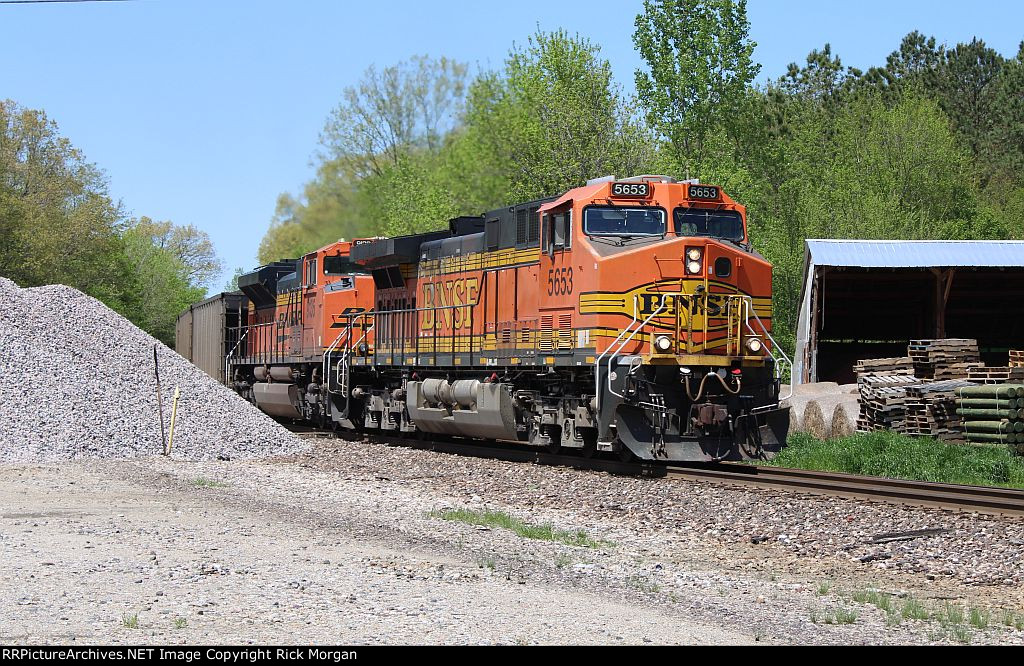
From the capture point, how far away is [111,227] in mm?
64312

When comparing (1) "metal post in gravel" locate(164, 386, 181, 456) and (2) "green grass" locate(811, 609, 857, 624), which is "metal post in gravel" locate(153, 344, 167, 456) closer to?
(1) "metal post in gravel" locate(164, 386, 181, 456)

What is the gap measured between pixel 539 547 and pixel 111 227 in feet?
192

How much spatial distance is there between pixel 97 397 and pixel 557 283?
8790 mm

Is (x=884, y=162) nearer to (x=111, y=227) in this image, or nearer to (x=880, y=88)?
(x=880, y=88)

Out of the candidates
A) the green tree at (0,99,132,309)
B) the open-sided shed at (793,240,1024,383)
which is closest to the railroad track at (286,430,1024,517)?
the open-sided shed at (793,240,1024,383)

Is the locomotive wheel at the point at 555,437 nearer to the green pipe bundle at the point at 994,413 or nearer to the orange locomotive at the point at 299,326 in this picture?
the green pipe bundle at the point at 994,413

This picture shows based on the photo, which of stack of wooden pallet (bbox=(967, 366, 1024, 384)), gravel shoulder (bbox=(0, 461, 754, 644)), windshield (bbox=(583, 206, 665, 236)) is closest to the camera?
gravel shoulder (bbox=(0, 461, 754, 644))

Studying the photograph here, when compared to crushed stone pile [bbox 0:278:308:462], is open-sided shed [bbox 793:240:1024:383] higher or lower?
higher

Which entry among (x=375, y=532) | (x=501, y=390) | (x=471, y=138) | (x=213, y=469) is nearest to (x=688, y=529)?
(x=375, y=532)

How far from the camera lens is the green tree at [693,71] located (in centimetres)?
4350

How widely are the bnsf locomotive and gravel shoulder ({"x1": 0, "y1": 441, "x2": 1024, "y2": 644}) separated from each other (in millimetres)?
1526

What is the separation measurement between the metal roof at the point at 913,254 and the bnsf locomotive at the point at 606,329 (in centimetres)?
1116

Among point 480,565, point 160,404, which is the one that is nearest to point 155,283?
point 160,404

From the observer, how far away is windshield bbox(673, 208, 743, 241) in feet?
55.7
